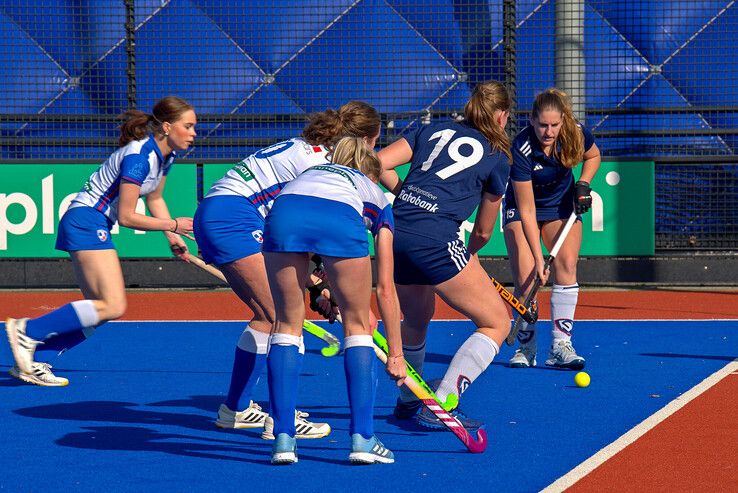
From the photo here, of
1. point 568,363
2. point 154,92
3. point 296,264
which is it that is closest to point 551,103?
point 568,363

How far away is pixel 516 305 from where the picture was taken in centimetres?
709

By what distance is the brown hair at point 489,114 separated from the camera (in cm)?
600

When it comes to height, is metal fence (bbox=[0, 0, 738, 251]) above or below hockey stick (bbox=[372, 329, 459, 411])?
above

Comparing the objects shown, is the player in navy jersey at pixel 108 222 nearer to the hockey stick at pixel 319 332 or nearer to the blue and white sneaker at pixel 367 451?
the hockey stick at pixel 319 332

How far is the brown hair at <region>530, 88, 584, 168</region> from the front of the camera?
762 centimetres

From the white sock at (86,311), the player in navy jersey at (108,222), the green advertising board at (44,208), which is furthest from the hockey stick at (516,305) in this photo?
the green advertising board at (44,208)

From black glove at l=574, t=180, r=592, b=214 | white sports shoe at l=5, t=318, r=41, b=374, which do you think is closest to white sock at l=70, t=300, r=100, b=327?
white sports shoe at l=5, t=318, r=41, b=374

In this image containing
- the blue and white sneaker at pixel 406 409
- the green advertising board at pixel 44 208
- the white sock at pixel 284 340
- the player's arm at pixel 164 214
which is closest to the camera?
the white sock at pixel 284 340

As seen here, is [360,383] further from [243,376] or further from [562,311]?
[562,311]

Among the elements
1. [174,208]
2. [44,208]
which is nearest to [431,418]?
[174,208]

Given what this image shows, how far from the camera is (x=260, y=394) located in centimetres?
714

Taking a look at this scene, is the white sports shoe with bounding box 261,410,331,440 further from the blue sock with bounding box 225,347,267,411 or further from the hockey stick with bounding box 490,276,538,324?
Answer: the hockey stick with bounding box 490,276,538,324

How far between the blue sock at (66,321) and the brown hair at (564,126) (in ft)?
10.1

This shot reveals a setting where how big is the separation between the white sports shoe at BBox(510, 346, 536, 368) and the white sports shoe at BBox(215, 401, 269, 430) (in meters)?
2.62
